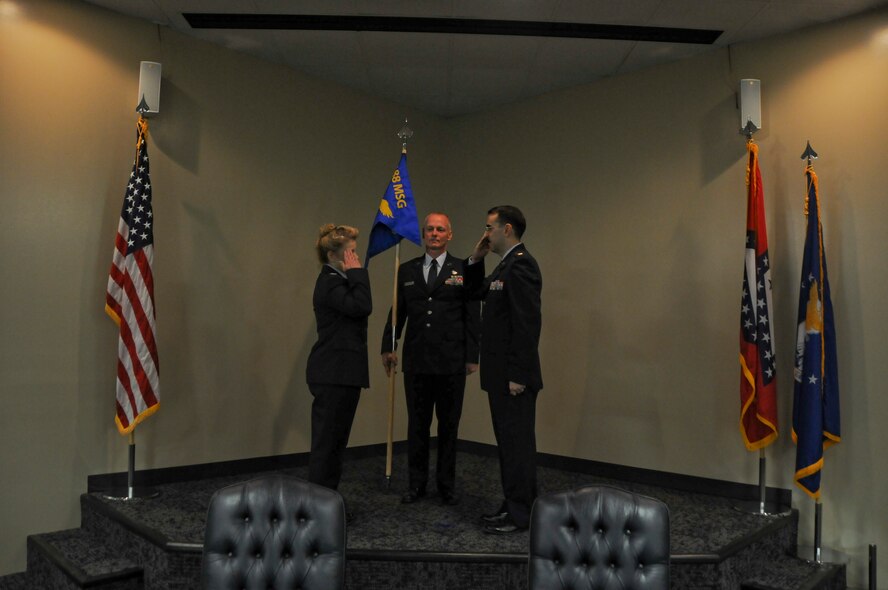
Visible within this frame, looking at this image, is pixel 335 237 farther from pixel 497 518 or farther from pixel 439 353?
pixel 497 518

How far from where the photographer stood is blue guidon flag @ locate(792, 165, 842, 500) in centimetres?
378

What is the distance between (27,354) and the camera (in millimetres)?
3822

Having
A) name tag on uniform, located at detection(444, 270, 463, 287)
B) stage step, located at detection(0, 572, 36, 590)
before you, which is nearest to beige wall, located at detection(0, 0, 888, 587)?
stage step, located at detection(0, 572, 36, 590)

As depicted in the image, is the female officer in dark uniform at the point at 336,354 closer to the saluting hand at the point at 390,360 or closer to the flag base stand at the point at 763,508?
the saluting hand at the point at 390,360

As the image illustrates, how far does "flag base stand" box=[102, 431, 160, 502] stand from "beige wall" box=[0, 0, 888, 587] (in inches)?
7.1

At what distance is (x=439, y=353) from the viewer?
3.84 m

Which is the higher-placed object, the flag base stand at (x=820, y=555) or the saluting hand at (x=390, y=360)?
the saluting hand at (x=390, y=360)

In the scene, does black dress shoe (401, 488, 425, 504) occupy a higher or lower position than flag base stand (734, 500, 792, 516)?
higher

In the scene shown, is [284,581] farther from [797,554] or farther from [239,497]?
[797,554]

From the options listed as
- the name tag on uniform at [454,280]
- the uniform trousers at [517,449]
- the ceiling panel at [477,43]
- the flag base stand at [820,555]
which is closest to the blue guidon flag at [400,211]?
the name tag on uniform at [454,280]

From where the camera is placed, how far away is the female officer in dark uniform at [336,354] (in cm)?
335

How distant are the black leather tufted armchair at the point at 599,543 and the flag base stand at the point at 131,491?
2627 millimetres

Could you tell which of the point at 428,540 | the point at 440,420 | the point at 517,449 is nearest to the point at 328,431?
the point at 428,540

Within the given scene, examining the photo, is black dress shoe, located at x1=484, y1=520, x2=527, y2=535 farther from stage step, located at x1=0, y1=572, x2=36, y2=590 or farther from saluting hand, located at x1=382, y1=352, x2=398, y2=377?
stage step, located at x1=0, y1=572, x2=36, y2=590
